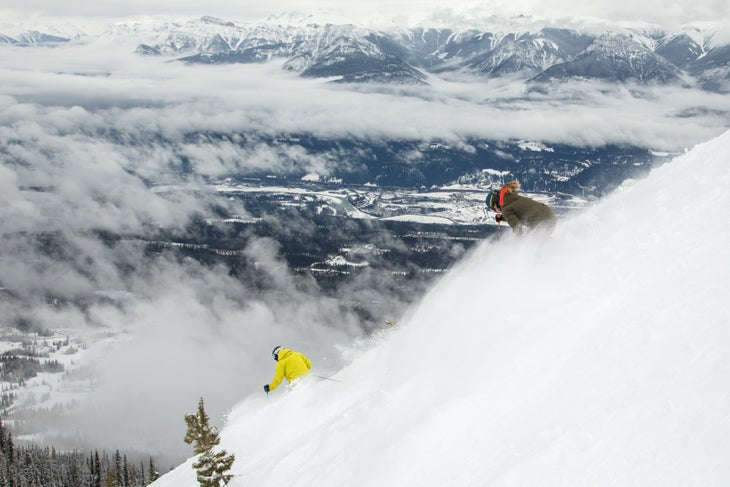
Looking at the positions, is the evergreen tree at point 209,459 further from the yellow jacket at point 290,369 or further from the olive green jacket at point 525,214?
the olive green jacket at point 525,214

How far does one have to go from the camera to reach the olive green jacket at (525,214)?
49.8 feet

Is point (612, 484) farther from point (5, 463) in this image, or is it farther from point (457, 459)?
point (5, 463)

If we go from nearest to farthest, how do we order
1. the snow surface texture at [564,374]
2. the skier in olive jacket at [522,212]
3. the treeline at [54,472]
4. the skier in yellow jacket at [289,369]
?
the snow surface texture at [564,374]
the skier in olive jacket at [522,212]
the skier in yellow jacket at [289,369]
the treeline at [54,472]

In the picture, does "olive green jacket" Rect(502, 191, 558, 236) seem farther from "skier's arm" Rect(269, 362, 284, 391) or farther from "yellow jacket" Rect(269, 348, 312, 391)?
"skier's arm" Rect(269, 362, 284, 391)

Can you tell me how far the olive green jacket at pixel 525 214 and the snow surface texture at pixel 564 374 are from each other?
62 centimetres

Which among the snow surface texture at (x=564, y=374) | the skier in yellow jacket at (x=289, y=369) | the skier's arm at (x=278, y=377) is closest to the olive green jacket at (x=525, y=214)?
the snow surface texture at (x=564, y=374)

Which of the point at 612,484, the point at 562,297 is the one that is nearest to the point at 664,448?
the point at 612,484

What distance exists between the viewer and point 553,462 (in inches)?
276

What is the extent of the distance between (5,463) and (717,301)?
11504cm

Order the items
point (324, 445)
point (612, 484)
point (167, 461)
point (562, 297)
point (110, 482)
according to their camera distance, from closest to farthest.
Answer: point (612, 484) < point (562, 297) < point (324, 445) < point (110, 482) < point (167, 461)

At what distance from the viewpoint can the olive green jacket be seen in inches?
598

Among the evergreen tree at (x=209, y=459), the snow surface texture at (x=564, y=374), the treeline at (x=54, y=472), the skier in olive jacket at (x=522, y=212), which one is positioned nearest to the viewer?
the snow surface texture at (x=564, y=374)

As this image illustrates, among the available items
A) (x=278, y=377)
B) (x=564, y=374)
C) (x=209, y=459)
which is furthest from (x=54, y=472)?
(x=564, y=374)

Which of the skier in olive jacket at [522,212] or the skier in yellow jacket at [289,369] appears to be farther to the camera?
the skier in yellow jacket at [289,369]
